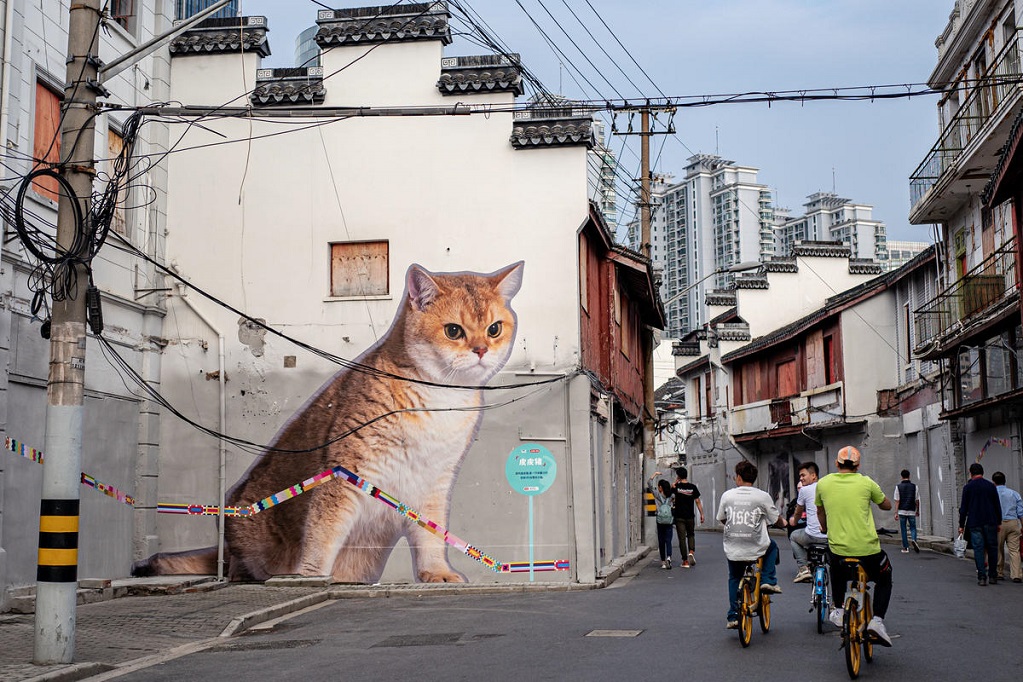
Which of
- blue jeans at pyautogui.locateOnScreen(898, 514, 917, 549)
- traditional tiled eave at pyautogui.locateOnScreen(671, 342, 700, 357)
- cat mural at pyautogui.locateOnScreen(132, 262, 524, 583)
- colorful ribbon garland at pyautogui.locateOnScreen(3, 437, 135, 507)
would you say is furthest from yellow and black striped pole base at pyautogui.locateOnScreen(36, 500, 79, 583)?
traditional tiled eave at pyautogui.locateOnScreen(671, 342, 700, 357)

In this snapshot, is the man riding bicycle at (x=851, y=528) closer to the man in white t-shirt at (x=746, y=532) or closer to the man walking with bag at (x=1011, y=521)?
the man in white t-shirt at (x=746, y=532)

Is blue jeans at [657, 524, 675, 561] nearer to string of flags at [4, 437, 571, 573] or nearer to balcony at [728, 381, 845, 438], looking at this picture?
string of flags at [4, 437, 571, 573]

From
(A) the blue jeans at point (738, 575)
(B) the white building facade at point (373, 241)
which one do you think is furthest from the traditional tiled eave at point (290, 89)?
(A) the blue jeans at point (738, 575)

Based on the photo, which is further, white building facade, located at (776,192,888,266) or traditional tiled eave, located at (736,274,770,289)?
white building facade, located at (776,192,888,266)

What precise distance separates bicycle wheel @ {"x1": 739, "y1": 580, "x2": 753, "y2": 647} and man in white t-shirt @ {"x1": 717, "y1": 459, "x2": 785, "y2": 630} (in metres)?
0.09

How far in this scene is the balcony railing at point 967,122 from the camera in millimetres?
22375

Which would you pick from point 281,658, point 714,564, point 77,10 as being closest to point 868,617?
point 281,658

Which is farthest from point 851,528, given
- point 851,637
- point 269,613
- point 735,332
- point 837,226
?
point 837,226

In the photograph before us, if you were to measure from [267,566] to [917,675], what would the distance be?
38.9 ft

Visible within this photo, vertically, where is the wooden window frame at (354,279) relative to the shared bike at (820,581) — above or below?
above

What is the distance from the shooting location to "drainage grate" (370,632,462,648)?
11500 millimetres

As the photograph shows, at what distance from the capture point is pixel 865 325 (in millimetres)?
35500

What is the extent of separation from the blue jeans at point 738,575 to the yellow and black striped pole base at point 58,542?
239 inches

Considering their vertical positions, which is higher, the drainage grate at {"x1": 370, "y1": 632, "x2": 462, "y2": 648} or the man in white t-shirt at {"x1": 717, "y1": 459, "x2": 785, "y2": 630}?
the man in white t-shirt at {"x1": 717, "y1": 459, "x2": 785, "y2": 630}
